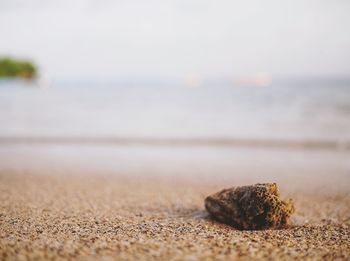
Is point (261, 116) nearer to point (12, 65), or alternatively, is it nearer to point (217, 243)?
point (217, 243)

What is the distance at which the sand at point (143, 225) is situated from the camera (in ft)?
12.2

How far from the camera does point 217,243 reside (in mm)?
4062

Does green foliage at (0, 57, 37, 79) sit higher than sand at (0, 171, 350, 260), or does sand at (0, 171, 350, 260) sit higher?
green foliage at (0, 57, 37, 79)

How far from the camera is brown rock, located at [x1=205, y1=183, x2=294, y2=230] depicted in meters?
5.12

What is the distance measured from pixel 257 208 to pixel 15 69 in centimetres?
10970

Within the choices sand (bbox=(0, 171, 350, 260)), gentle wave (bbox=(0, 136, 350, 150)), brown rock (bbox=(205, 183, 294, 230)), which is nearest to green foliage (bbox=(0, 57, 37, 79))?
gentle wave (bbox=(0, 136, 350, 150))

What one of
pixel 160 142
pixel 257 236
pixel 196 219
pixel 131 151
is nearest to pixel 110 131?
pixel 160 142

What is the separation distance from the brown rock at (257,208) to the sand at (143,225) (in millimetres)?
198

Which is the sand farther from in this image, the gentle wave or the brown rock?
the gentle wave

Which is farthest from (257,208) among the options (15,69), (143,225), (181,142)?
(15,69)

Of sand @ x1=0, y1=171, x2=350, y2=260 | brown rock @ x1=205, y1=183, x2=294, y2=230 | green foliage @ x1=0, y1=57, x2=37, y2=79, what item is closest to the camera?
sand @ x1=0, y1=171, x2=350, y2=260

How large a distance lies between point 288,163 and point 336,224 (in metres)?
5.63

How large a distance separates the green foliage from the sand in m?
104

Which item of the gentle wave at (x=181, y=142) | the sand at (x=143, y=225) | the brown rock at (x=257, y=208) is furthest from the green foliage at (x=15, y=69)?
the brown rock at (x=257, y=208)
